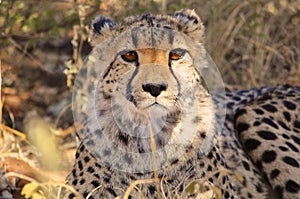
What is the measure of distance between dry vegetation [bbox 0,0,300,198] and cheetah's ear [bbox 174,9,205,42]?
1496 millimetres

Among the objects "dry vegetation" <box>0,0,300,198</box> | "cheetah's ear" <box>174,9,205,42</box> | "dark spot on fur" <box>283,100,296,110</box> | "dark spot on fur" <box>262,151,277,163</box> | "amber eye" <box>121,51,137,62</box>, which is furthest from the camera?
"dry vegetation" <box>0,0,300,198</box>

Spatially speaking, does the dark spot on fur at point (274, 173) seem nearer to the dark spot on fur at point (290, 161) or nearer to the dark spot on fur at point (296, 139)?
the dark spot on fur at point (290, 161)

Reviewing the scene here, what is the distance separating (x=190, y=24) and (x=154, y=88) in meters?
0.69

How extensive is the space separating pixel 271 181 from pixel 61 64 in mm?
2946

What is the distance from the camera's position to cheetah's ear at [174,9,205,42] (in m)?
3.70

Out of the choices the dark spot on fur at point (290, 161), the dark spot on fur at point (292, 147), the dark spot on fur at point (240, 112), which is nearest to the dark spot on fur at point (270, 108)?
the dark spot on fur at point (240, 112)

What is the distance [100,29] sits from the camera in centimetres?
376

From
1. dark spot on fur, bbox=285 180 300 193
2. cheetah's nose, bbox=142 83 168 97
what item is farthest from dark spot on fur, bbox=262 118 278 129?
cheetah's nose, bbox=142 83 168 97

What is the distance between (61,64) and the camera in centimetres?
655

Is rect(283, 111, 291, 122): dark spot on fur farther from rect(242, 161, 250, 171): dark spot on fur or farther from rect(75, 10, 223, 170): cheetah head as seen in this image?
rect(75, 10, 223, 170): cheetah head

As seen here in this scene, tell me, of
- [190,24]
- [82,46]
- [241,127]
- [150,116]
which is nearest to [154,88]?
[150,116]

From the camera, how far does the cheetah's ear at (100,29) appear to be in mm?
3736

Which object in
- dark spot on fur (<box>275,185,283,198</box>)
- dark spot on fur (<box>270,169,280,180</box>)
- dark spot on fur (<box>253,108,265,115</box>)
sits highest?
dark spot on fur (<box>253,108,265,115</box>)

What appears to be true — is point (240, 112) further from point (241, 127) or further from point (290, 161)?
point (290, 161)
